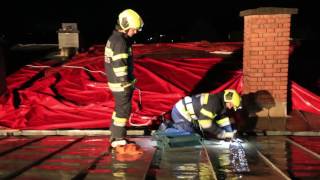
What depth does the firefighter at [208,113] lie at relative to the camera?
6023 millimetres

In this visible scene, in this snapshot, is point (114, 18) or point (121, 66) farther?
point (114, 18)

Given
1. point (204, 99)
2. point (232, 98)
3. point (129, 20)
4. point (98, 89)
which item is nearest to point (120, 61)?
point (129, 20)

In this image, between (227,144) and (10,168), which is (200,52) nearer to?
(227,144)

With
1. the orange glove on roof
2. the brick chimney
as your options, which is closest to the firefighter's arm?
the orange glove on roof

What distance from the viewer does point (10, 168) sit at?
4.88 m

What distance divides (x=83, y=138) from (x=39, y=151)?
953 mm

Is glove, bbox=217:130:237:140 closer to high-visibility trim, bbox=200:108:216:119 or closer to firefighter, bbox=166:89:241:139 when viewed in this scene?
firefighter, bbox=166:89:241:139

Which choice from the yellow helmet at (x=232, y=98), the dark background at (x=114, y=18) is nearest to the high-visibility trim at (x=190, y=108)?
the yellow helmet at (x=232, y=98)

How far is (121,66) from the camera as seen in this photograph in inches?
213

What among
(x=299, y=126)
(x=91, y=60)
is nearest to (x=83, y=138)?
(x=299, y=126)

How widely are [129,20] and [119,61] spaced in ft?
1.85

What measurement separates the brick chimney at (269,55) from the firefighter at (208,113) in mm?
1572

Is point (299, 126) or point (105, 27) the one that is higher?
point (105, 27)

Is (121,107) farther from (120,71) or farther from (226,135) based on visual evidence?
(226,135)
